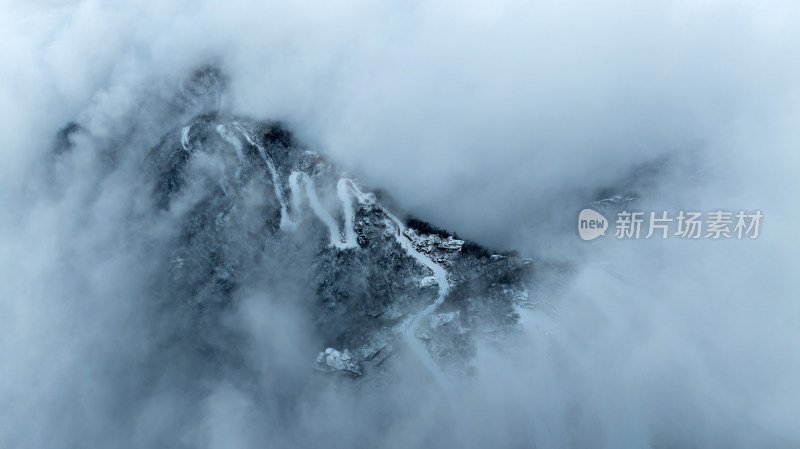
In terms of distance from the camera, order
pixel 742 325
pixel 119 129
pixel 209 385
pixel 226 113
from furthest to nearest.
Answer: pixel 119 129 → pixel 226 113 → pixel 209 385 → pixel 742 325

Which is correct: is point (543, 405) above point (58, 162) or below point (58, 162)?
below

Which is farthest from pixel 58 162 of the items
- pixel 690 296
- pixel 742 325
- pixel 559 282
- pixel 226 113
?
pixel 742 325

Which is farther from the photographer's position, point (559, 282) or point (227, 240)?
point (227, 240)

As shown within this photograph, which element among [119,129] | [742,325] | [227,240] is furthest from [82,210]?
[742,325]

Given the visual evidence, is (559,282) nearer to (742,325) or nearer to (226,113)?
(742,325)

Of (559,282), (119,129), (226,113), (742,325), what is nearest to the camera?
(742,325)

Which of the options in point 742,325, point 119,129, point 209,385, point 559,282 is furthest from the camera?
point 119,129

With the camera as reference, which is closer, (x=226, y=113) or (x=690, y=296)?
(x=690, y=296)

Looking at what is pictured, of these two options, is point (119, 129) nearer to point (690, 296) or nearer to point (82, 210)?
point (82, 210)

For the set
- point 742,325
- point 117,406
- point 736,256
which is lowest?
point 117,406
